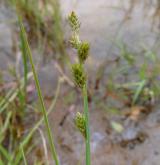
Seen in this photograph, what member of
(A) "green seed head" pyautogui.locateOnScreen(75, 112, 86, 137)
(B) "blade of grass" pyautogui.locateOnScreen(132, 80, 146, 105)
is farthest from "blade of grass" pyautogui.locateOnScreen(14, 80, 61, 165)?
(A) "green seed head" pyautogui.locateOnScreen(75, 112, 86, 137)

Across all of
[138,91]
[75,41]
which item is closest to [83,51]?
[75,41]

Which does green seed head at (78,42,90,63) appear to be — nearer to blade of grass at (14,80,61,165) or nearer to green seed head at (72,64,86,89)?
green seed head at (72,64,86,89)

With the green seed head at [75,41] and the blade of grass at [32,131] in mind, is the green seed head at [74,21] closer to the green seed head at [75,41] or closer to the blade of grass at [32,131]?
the green seed head at [75,41]

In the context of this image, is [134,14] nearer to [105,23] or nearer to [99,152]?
[105,23]

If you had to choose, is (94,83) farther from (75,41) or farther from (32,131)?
(75,41)

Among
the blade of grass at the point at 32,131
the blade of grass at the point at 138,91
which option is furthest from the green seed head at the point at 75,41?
the blade of grass at the point at 138,91

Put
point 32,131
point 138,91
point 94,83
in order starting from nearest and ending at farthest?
point 32,131 → point 138,91 → point 94,83

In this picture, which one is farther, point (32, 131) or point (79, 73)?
point (32, 131)

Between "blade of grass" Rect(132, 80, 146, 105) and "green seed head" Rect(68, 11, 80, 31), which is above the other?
"green seed head" Rect(68, 11, 80, 31)
